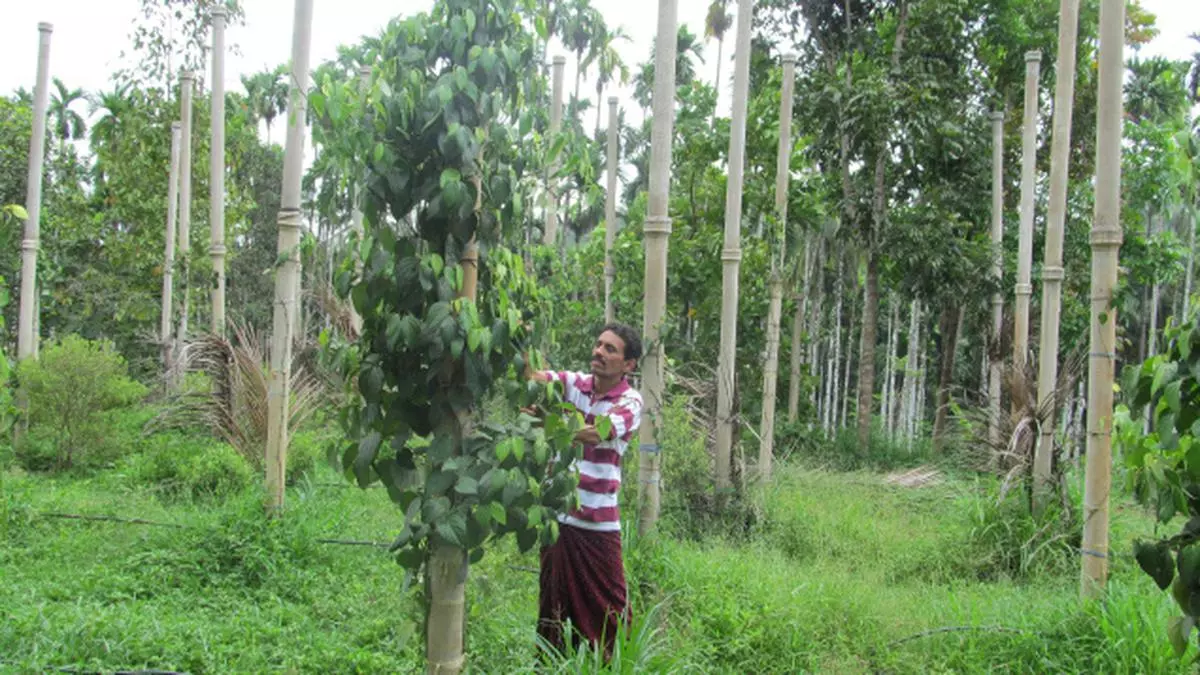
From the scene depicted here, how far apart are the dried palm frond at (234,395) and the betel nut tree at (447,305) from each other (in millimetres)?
3743

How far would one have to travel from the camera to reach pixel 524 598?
460cm

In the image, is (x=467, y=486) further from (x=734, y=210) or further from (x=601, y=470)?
(x=734, y=210)

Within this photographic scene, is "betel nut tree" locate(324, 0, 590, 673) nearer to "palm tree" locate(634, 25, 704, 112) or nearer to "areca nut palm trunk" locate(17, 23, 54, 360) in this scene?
"areca nut palm trunk" locate(17, 23, 54, 360)

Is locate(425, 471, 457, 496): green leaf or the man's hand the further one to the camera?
the man's hand

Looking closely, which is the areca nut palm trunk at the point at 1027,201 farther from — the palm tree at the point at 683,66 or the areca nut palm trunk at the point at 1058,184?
the palm tree at the point at 683,66

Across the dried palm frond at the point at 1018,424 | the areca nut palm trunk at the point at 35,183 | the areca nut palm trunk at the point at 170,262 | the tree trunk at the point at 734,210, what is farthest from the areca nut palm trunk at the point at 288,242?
the areca nut palm trunk at the point at 170,262

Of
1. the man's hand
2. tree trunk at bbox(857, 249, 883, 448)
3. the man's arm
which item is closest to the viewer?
the man's hand

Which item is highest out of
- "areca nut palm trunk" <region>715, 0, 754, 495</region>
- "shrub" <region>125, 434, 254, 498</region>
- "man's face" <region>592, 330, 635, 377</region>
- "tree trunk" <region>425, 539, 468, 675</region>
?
"areca nut palm trunk" <region>715, 0, 754, 495</region>

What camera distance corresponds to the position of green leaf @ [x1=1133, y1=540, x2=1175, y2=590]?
2.36 m

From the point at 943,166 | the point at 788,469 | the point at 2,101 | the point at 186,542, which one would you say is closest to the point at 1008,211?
the point at 943,166

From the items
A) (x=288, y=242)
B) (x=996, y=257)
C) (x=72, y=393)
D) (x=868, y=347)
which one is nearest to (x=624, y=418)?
(x=288, y=242)

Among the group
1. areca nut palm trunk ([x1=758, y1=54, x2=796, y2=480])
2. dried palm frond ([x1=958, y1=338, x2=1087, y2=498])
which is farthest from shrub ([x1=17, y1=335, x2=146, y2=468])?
dried palm frond ([x1=958, y1=338, x2=1087, y2=498])

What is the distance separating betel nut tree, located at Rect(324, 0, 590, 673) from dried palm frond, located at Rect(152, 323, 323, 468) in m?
3.74

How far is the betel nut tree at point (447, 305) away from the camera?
8.07ft
